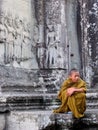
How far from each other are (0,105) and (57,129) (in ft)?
4.21

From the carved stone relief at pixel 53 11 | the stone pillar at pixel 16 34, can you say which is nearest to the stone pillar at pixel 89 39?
the carved stone relief at pixel 53 11

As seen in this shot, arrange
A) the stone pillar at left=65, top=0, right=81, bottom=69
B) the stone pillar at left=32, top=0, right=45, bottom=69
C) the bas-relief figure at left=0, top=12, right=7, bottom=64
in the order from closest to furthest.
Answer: the bas-relief figure at left=0, top=12, right=7, bottom=64 → the stone pillar at left=32, top=0, right=45, bottom=69 → the stone pillar at left=65, top=0, right=81, bottom=69

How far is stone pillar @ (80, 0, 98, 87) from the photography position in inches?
444

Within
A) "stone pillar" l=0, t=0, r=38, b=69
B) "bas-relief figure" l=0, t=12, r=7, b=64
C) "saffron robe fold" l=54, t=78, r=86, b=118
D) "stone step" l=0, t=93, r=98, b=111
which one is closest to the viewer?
"saffron robe fold" l=54, t=78, r=86, b=118

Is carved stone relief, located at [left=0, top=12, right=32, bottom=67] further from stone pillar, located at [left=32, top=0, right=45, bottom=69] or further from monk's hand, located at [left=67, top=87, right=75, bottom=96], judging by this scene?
monk's hand, located at [left=67, top=87, right=75, bottom=96]

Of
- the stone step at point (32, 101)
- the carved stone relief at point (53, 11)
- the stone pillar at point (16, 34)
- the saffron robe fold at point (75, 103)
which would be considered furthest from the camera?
the carved stone relief at point (53, 11)

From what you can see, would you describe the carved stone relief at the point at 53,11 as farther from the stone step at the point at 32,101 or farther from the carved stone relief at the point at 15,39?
the stone step at the point at 32,101

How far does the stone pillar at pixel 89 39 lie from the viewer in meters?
11.3

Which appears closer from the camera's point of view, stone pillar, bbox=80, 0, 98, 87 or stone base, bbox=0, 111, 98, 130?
stone base, bbox=0, 111, 98, 130

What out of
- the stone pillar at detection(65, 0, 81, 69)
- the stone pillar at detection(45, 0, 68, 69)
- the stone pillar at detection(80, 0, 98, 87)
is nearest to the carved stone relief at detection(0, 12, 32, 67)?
the stone pillar at detection(45, 0, 68, 69)

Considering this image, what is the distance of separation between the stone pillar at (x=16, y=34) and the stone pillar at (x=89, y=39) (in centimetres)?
139

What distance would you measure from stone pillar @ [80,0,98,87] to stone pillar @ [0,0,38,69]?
1393 millimetres

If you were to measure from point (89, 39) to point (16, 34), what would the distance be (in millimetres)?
2208

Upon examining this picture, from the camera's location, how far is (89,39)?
446 inches
